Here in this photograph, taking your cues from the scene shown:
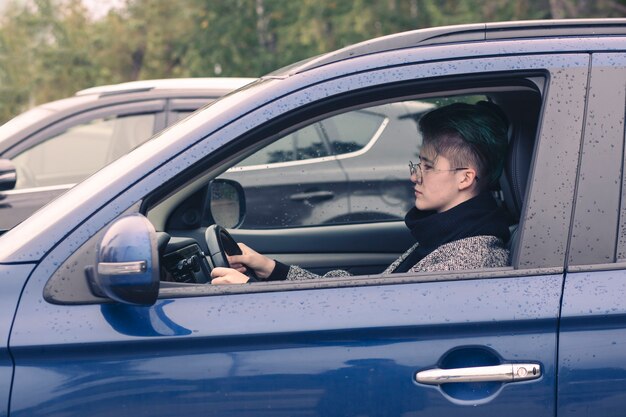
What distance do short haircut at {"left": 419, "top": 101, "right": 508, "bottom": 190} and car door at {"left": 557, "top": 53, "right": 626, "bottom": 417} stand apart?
25.1 inches

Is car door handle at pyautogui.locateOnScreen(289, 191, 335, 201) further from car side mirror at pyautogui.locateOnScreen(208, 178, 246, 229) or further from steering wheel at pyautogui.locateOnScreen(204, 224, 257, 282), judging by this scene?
steering wheel at pyautogui.locateOnScreen(204, 224, 257, 282)

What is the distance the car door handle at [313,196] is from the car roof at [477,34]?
247cm

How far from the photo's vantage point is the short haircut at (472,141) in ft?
9.59

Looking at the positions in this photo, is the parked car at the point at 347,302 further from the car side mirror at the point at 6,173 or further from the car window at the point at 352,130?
the car side mirror at the point at 6,173

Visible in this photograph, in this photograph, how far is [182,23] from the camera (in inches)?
602

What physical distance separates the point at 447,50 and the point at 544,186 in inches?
16.4

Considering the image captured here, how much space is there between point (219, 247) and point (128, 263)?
1015 mm

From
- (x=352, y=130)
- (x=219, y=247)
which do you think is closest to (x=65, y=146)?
(x=352, y=130)

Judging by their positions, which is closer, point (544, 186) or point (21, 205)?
point (544, 186)

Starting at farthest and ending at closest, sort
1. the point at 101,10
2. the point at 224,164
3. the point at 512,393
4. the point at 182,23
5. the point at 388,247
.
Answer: the point at 101,10 < the point at 182,23 < the point at 388,247 < the point at 224,164 < the point at 512,393

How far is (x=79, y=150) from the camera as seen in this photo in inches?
243

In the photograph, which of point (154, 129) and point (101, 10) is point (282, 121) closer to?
point (154, 129)

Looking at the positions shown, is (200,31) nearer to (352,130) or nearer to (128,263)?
(352,130)

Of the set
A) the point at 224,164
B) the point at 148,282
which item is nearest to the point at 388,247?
the point at 224,164
